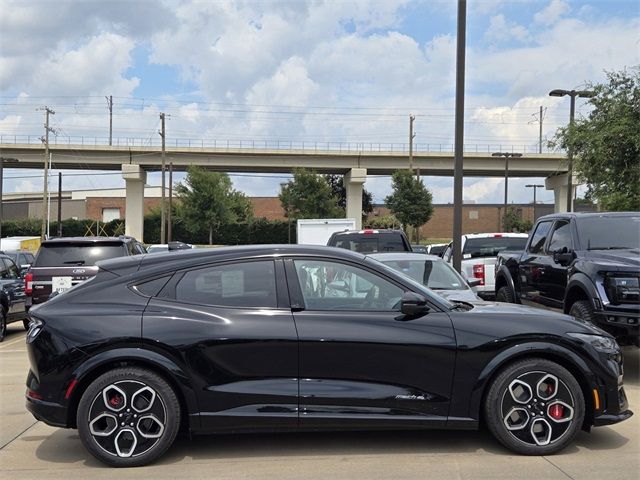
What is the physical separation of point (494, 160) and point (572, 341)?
59502mm

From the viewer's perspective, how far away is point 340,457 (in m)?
4.66

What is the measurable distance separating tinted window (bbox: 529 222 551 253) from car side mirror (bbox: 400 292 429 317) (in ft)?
16.3

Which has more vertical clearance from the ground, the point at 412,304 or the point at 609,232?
the point at 609,232

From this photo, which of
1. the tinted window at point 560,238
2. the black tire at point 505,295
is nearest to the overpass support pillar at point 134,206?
the black tire at point 505,295

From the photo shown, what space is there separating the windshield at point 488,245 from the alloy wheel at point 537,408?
891 cm

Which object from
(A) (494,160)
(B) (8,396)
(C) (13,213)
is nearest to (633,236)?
(B) (8,396)

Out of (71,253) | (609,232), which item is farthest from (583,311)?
(71,253)

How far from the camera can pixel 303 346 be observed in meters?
4.48

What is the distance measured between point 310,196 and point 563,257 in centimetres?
4446

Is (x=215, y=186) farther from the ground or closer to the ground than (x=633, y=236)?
farther from the ground

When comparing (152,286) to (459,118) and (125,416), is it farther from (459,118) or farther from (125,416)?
(459,118)

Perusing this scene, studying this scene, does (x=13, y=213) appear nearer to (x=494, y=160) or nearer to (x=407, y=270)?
(x=494, y=160)

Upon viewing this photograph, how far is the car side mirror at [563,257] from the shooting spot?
7720 millimetres

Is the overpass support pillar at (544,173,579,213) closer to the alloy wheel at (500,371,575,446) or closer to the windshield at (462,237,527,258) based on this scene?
the windshield at (462,237,527,258)
